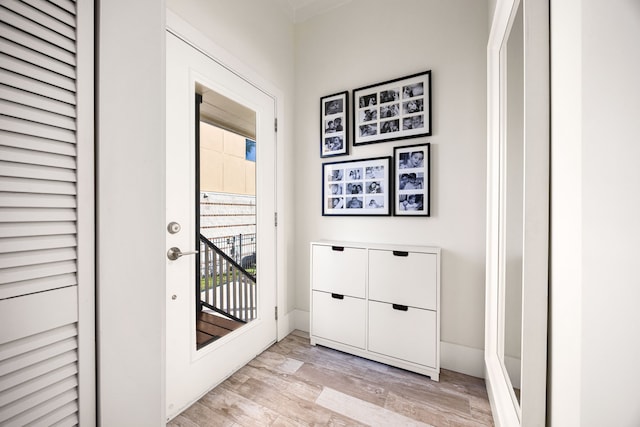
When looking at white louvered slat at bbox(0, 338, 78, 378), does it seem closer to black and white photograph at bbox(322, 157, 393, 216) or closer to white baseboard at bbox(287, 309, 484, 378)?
black and white photograph at bbox(322, 157, 393, 216)

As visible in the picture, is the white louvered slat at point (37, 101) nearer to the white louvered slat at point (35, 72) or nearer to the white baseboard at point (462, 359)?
the white louvered slat at point (35, 72)

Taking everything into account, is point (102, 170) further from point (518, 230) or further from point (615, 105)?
point (518, 230)

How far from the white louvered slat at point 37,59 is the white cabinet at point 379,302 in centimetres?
170

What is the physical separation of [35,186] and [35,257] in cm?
14

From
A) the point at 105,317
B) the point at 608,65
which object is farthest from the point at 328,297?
the point at 608,65

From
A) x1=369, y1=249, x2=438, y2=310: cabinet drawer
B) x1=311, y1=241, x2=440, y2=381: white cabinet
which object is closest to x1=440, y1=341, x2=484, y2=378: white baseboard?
x1=311, y1=241, x2=440, y2=381: white cabinet

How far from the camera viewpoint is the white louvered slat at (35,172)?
1.46ft

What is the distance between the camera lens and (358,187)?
82.6 inches

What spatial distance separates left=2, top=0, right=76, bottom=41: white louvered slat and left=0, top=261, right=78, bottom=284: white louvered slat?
45 cm

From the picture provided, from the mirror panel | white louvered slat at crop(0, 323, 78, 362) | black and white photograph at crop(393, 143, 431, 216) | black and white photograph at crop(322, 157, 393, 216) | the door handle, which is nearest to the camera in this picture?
white louvered slat at crop(0, 323, 78, 362)

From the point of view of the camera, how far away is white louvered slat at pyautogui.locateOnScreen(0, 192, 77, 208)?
0.45 meters

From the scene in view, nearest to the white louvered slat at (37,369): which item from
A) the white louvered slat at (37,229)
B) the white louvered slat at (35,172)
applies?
the white louvered slat at (37,229)

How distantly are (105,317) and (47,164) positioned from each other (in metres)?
0.34

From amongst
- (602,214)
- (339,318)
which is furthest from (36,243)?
(339,318)
